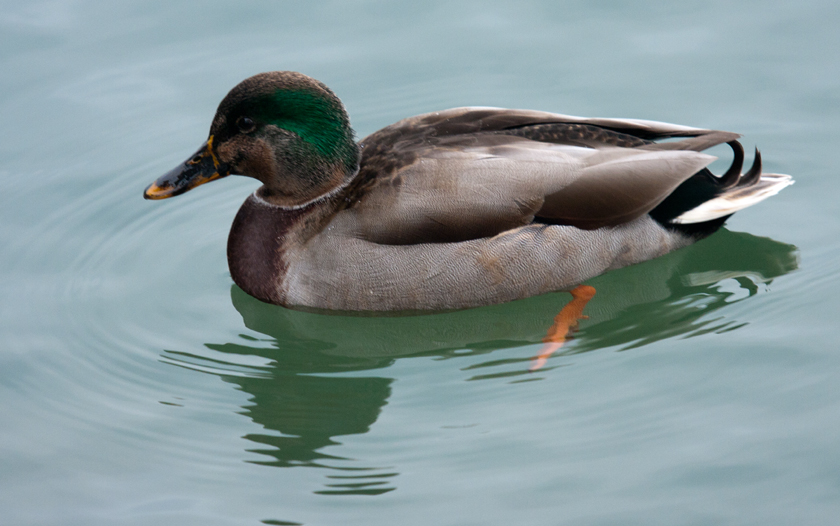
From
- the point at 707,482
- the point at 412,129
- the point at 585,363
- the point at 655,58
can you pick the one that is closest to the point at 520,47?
the point at 655,58

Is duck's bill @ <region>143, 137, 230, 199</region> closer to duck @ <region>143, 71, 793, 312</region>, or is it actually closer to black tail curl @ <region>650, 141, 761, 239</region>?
duck @ <region>143, 71, 793, 312</region>

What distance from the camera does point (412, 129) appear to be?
6891mm

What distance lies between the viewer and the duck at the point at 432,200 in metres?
6.42

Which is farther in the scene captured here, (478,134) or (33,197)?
(33,197)

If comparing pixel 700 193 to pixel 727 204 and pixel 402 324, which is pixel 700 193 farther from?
pixel 402 324

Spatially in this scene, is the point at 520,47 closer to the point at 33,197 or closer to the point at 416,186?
the point at 416,186

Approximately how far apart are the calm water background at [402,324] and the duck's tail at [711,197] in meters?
0.33

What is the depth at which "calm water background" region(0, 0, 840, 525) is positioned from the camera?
536cm

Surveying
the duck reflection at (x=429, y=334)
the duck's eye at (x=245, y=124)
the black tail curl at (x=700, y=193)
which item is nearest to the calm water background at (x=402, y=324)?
the duck reflection at (x=429, y=334)

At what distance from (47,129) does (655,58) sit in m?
5.10

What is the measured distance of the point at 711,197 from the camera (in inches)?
273

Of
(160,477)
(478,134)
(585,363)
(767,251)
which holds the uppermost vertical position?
(478,134)

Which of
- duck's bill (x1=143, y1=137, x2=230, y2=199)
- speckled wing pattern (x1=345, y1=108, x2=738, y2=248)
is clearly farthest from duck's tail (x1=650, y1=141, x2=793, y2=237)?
duck's bill (x1=143, y1=137, x2=230, y2=199)

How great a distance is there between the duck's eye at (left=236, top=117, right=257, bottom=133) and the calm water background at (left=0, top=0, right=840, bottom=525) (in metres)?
1.14
